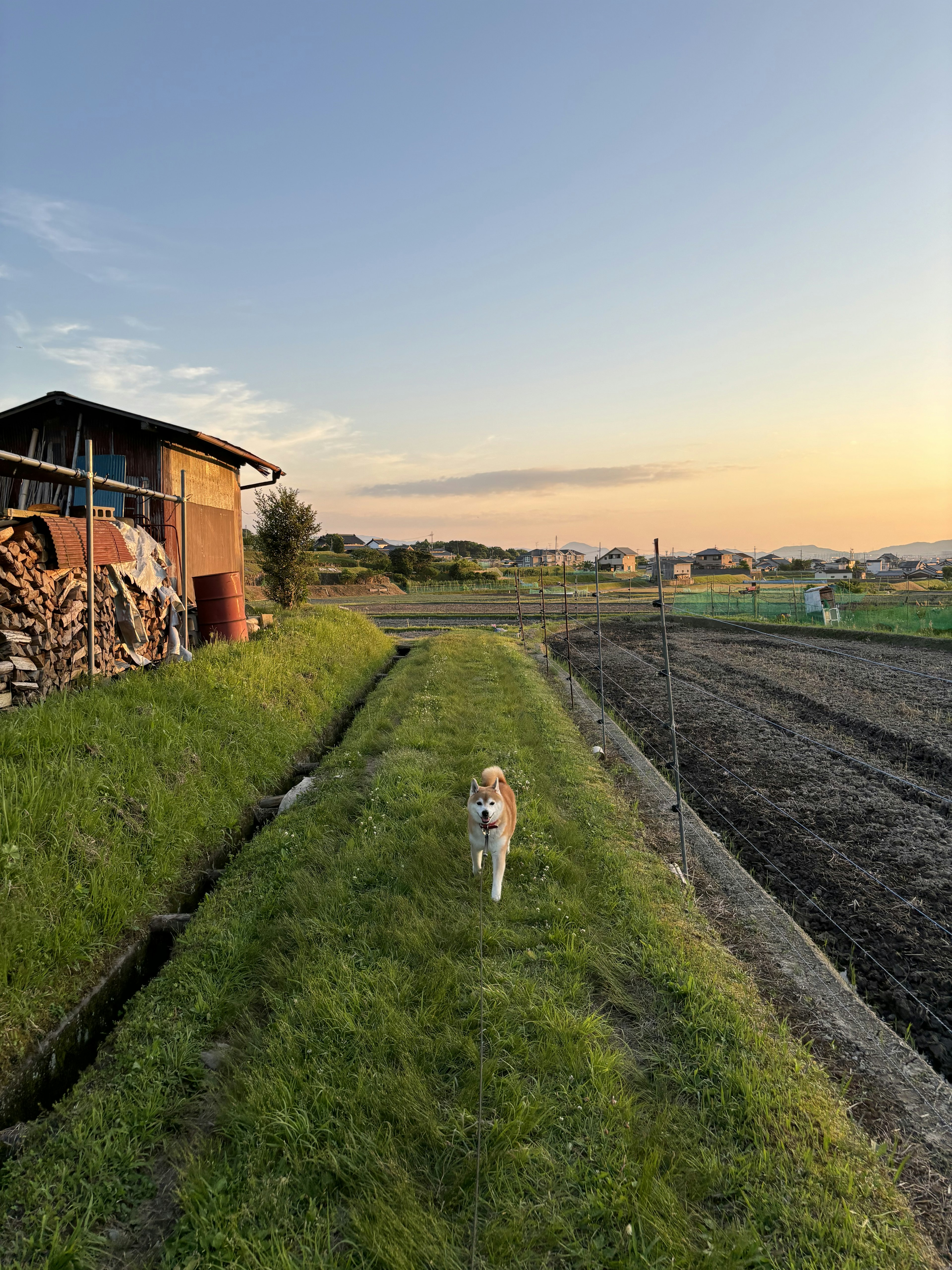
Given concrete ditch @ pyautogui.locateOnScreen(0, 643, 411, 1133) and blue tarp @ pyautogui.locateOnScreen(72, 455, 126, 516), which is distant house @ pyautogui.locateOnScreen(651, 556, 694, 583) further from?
concrete ditch @ pyautogui.locateOnScreen(0, 643, 411, 1133)

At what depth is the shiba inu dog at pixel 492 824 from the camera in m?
4.13

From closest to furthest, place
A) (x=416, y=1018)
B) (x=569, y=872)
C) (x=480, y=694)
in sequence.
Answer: (x=416, y=1018), (x=569, y=872), (x=480, y=694)

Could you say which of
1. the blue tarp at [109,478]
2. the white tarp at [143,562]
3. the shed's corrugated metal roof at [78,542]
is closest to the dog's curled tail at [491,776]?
the shed's corrugated metal roof at [78,542]

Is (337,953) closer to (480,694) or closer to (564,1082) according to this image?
(564,1082)

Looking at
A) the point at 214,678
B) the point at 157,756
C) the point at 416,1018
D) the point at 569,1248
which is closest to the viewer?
the point at 569,1248

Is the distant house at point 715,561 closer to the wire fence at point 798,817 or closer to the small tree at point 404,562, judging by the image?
the small tree at point 404,562

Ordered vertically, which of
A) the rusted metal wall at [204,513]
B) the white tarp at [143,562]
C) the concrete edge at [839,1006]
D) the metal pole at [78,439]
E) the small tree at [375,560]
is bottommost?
the concrete edge at [839,1006]

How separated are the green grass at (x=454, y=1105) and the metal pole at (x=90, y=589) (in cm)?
410

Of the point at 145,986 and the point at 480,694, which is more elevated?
the point at 480,694

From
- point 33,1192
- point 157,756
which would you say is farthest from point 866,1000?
point 157,756

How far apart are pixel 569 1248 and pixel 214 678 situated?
7748mm

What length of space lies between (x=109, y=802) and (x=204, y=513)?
1120cm

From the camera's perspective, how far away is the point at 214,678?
28.2 ft

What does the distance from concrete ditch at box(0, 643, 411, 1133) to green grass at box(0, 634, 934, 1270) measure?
250 millimetres
